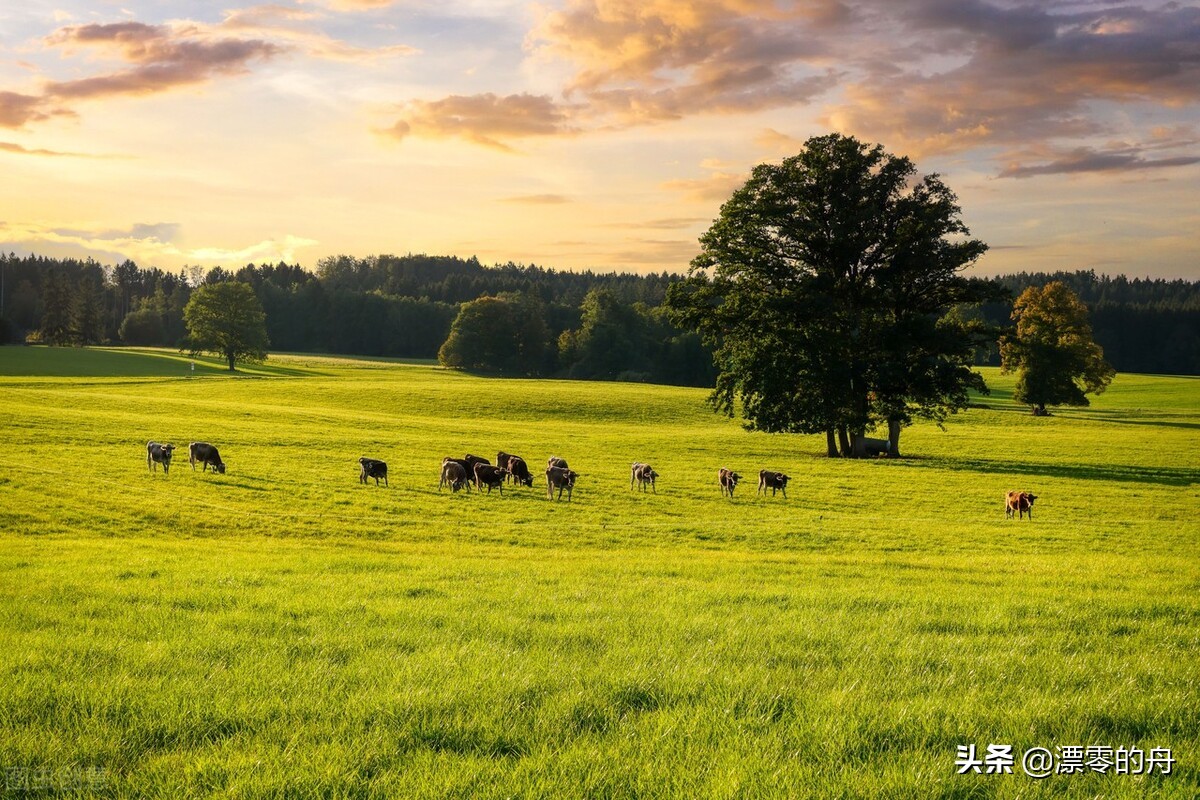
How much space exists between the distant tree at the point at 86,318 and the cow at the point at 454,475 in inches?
5274

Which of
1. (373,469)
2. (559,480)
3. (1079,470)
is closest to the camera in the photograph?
(559,480)

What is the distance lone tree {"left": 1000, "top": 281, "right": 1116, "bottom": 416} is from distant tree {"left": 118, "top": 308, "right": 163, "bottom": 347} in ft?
Result: 499

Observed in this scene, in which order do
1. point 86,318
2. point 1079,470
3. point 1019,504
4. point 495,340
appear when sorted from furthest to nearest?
point 86,318, point 495,340, point 1079,470, point 1019,504

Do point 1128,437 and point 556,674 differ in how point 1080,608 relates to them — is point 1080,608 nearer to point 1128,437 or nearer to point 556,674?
point 556,674

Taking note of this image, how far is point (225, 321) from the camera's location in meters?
102

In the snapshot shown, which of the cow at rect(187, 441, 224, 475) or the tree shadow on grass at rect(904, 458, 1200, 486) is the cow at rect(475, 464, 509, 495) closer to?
the cow at rect(187, 441, 224, 475)

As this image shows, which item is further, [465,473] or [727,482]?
[727,482]

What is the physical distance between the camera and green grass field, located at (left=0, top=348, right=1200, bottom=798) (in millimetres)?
5570

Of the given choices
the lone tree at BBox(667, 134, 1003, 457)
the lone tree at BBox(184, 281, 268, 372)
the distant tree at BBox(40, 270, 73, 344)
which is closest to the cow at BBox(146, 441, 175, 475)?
the lone tree at BBox(667, 134, 1003, 457)

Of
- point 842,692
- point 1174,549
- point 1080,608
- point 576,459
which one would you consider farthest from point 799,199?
point 842,692

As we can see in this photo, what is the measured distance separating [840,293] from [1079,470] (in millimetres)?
15860

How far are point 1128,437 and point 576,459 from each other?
44294 millimetres

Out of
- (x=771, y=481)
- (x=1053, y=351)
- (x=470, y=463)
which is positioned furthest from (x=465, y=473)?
(x=1053, y=351)

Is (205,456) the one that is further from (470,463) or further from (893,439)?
(893,439)
